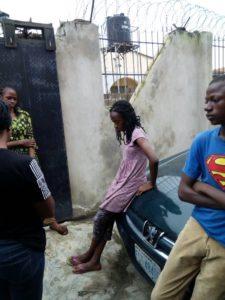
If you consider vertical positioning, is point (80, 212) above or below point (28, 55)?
below

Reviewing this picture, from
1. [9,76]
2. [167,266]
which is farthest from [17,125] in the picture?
[167,266]

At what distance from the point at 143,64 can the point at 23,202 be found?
14.4ft

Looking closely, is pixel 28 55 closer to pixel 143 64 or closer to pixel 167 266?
pixel 143 64

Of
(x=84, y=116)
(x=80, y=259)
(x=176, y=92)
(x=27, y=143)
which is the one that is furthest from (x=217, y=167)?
(x=176, y=92)

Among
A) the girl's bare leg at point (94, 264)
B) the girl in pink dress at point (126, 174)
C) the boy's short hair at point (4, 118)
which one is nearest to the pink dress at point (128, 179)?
the girl in pink dress at point (126, 174)

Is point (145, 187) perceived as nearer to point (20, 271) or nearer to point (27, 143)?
point (20, 271)

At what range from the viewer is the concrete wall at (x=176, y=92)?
4934mm

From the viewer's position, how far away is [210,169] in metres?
1.55

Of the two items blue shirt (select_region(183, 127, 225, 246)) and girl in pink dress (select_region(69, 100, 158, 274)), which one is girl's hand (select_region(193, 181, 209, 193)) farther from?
girl in pink dress (select_region(69, 100, 158, 274))

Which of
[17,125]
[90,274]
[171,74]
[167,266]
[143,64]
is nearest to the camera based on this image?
[167,266]

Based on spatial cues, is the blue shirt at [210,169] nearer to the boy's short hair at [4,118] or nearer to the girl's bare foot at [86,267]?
the boy's short hair at [4,118]

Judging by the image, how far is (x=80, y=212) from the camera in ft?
13.8

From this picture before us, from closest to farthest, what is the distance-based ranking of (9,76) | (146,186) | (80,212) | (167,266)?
1. (167,266)
2. (146,186)
3. (9,76)
4. (80,212)

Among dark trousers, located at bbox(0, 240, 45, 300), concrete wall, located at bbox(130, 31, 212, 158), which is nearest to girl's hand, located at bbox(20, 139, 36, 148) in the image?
dark trousers, located at bbox(0, 240, 45, 300)
